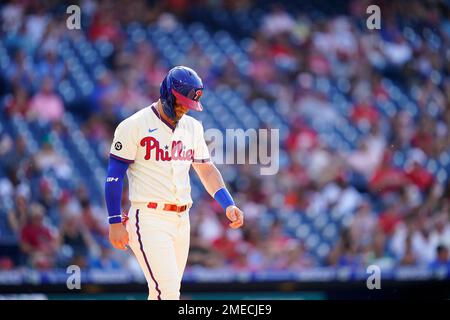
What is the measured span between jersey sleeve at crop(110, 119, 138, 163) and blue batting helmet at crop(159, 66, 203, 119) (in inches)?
11.2

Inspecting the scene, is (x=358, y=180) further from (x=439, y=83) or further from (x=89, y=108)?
(x=89, y=108)

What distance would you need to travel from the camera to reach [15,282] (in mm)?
9805

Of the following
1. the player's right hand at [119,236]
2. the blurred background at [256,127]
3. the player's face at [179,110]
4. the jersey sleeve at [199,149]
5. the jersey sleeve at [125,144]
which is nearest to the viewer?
the player's right hand at [119,236]

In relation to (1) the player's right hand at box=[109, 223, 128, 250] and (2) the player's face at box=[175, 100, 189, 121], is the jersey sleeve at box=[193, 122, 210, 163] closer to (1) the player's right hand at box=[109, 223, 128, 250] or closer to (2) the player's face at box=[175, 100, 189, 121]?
(2) the player's face at box=[175, 100, 189, 121]

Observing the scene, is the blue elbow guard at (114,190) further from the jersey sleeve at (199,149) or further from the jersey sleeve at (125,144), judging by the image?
the jersey sleeve at (199,149)

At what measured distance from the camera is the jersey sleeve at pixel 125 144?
553cm

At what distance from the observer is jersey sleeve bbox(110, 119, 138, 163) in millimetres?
5531

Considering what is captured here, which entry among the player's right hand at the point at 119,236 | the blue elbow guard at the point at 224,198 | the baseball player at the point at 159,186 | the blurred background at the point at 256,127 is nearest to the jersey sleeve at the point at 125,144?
the baseball player at the point at 159,186

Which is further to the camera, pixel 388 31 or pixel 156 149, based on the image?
pixel 388 31

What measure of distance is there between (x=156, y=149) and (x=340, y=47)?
7713 mm

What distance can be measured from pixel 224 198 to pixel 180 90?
76cm

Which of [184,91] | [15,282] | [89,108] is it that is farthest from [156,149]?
[89,108]

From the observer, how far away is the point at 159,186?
5.60m

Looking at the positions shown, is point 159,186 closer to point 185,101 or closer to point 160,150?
point 160,150
